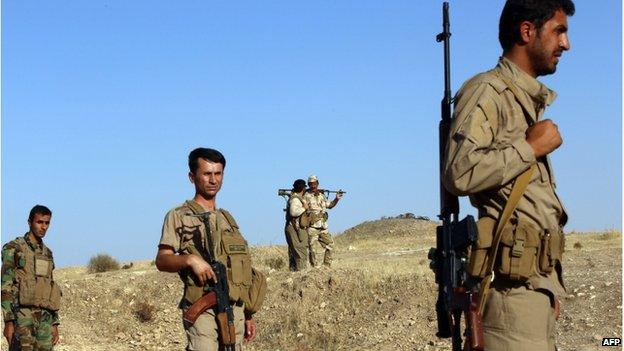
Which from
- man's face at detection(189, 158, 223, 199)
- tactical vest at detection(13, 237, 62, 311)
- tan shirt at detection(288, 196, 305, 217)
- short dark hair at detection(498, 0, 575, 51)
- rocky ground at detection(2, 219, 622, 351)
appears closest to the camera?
short dark hair at detection(498, 0, 575, 51)

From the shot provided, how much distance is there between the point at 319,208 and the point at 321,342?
4.22 metres

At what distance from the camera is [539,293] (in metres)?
4.08

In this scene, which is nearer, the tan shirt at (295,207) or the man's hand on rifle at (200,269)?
the man's hand on rifle at (200,269)

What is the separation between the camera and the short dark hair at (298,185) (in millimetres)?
19250

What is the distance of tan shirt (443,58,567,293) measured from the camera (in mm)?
3984

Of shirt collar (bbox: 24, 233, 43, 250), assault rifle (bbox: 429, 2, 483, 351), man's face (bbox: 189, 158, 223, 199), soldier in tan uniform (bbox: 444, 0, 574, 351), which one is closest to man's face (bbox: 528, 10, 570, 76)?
soldier in tan uniform (bbox: 444, 0, 574, 351)

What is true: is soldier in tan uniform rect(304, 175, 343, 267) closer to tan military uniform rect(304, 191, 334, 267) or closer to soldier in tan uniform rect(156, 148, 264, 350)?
tan military uniform rect(304, 191, 334, 267)

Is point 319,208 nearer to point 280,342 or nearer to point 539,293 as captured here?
point 280,342

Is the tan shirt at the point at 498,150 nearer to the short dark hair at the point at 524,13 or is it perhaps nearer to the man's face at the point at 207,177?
the short dark hair at the point at 524,13

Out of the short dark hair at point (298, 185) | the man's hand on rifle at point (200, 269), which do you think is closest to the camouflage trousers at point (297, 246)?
the short dark hair at point (298, 185)

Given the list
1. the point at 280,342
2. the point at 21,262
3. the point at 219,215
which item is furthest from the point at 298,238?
the point at 219,215

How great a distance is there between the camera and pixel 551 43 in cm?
421

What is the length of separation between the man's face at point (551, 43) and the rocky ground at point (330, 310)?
8.82 m

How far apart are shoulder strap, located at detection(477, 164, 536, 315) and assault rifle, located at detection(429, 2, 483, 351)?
0.08 m
